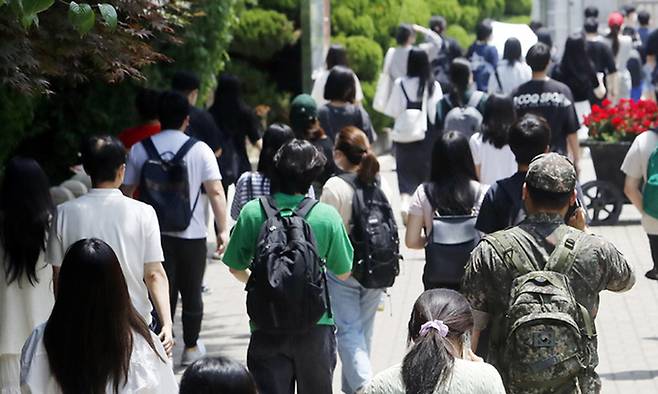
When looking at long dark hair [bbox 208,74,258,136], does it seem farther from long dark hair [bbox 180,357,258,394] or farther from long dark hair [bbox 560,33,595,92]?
long dark hair [bbox 180,357,258,394]

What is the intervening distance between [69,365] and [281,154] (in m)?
2.13

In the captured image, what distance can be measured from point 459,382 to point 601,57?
1532 cm

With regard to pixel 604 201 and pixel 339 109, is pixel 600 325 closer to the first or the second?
pixel 339 109

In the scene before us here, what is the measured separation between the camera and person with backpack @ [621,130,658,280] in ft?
28.6

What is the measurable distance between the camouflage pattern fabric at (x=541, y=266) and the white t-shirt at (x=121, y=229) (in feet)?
5.47

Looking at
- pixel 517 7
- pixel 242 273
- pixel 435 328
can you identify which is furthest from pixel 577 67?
pixel 517 7

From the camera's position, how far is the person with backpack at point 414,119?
14.4 metres

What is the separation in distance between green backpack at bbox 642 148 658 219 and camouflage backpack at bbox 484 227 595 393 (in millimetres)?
2986

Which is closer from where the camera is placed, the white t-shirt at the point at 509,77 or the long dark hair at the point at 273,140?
the long dark hair at the point at 273,140

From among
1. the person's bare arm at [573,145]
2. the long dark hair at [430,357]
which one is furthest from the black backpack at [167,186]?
the long dark hair at [430,357]

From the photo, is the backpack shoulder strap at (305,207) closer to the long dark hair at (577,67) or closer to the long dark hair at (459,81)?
the long dark hair at (459,81)

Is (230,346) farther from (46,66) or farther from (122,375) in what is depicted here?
(122,375)

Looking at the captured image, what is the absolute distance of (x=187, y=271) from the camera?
9344 mm

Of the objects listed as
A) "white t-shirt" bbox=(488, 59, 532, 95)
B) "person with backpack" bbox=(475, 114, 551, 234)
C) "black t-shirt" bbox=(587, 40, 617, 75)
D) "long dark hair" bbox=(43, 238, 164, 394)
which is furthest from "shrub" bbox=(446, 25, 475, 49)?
"long dark hair" bbox=(43, 238, 164, 394)
